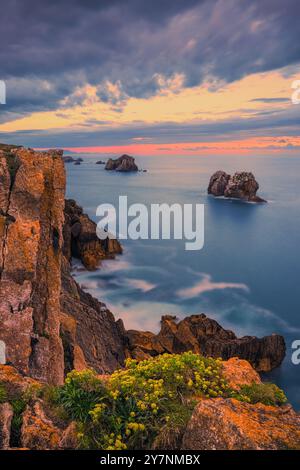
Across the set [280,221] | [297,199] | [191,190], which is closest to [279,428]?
[280,221]

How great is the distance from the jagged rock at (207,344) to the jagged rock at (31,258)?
481 inches

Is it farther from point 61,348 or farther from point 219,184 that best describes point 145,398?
point 219,184

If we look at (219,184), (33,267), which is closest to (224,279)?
(33,267)

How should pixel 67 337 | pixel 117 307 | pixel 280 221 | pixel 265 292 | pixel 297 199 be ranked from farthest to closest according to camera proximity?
pixel 297 199 → pixel 280 221 → pixel 265 292 → pixel 117 307 → pixel 67 337

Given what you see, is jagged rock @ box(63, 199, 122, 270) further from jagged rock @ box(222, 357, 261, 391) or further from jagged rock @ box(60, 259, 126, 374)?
jagged rock @ box(222, 357, 261, 391)

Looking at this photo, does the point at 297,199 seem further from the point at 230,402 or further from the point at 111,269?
the point at 230,402

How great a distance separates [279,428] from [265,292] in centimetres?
4097

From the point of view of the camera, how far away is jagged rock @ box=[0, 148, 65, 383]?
14137mm

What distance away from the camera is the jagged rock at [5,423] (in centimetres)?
675

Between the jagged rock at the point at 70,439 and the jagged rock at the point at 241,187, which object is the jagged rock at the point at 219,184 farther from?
the jagged rock at the point at 70,439

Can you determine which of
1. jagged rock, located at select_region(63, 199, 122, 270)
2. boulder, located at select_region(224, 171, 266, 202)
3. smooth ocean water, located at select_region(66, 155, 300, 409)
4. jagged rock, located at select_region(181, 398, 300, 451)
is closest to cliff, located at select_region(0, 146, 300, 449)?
jagged rock, located at select_region(181, 398, 300, 451)
